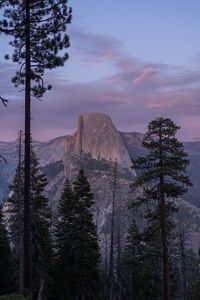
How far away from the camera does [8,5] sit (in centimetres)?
1440

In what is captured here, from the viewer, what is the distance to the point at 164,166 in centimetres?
1905

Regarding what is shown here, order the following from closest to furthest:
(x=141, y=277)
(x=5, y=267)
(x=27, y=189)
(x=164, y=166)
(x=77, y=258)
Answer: (x=27, y=189) < (x=164, y=166) < (x=77, y=258) < (x=5, y=267) < (x=141, y=277)

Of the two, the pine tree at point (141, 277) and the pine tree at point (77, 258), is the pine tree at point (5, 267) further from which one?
the pine tree at point (141, 277)

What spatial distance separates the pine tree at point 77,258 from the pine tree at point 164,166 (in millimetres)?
9426

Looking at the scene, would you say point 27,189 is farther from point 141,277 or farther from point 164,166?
point 141,277

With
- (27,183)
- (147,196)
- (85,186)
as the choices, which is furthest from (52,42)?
(85,186)

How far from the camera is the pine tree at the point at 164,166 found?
19.4 m

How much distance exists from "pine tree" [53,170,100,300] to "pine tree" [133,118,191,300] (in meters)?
9.43

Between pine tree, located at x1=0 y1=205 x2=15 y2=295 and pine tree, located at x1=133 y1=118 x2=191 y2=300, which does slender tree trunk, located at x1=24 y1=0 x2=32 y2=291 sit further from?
pine tree, located at x1=0 y1=205 x2=15 y2=295

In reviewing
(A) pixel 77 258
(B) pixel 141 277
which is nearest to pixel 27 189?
(A) pixel 77 258

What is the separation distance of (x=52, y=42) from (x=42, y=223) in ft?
54.4

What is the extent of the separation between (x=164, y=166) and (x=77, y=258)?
1283 centimetres

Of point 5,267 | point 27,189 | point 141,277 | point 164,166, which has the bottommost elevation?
point 141,277

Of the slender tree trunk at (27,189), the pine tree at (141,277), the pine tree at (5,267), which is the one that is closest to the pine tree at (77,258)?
the pine tree at (5,267)
